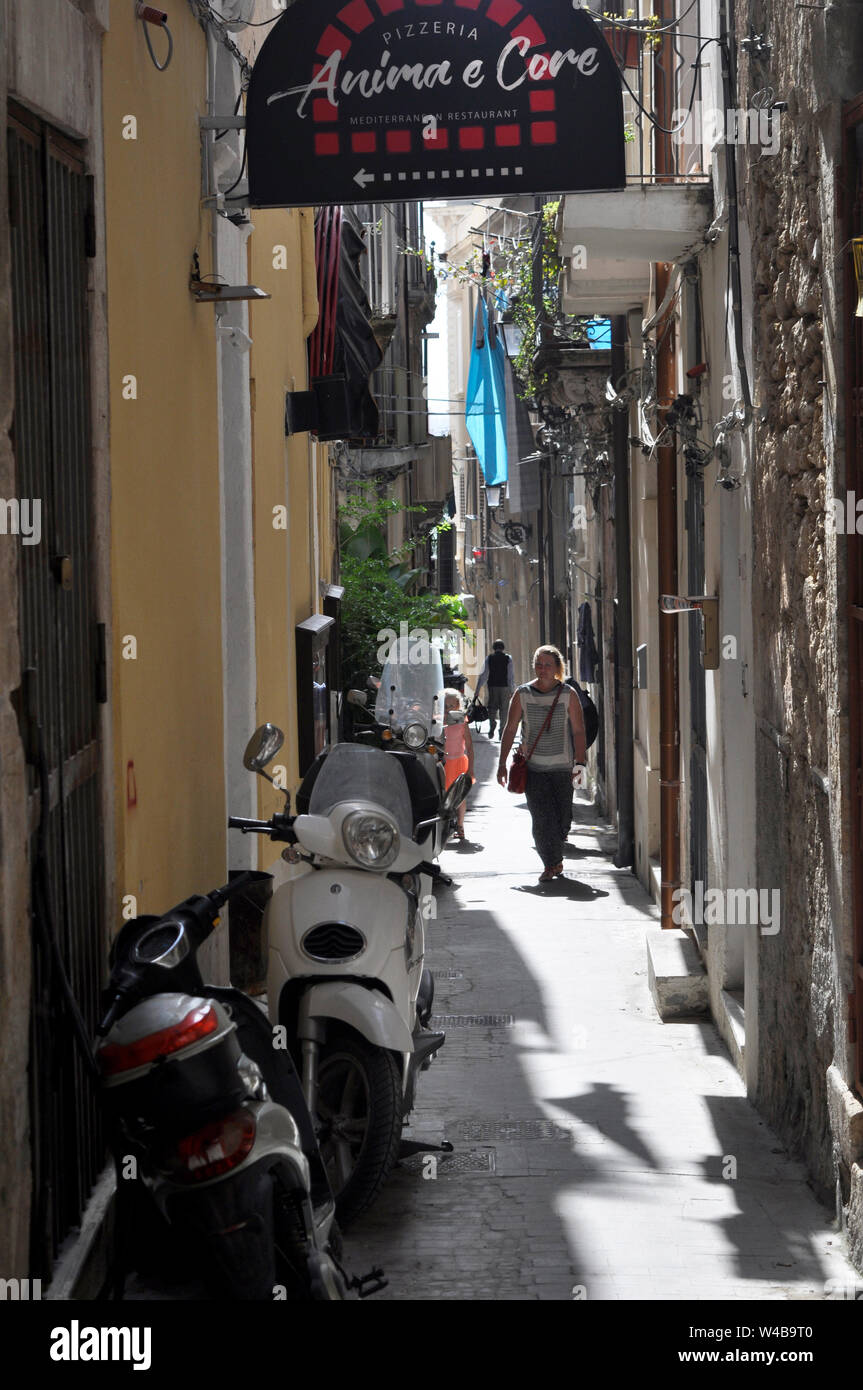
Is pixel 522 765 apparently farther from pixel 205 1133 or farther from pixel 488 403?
pixel 488 403

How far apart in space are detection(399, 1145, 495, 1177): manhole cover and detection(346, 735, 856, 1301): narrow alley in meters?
0.01

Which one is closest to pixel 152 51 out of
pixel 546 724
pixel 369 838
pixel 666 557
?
pixel 369 838

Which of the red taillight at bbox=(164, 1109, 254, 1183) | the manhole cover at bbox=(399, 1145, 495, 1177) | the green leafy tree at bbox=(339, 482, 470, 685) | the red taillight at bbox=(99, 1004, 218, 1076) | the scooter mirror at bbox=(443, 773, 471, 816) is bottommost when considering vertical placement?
the manhole cover at bbox=(399, 1145, 495, 1177)

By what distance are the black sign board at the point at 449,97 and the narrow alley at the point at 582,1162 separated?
3.46m

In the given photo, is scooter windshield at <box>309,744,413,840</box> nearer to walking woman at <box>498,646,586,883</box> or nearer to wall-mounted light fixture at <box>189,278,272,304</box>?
wall-mounted light fixture at <box>189,278,272,304</box>

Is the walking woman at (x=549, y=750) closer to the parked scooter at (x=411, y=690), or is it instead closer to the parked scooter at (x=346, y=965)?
the parked scooter at (x=411, y=690)

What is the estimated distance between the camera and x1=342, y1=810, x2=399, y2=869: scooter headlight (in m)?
5.55

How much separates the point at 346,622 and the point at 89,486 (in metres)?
11.6

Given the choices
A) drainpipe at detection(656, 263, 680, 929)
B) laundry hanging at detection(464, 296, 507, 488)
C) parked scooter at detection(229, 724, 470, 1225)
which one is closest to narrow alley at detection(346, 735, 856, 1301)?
parked scooter at detection(229, 724, 470, 1225)

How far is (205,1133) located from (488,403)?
20.7 m

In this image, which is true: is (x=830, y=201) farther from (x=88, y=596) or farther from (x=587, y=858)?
(x=587, y=858)

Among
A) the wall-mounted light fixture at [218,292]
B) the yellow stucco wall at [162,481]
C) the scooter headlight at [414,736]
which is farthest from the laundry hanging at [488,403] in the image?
the scooter headlight at [414,736]

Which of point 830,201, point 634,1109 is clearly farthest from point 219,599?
point 830,201

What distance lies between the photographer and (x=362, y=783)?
5.82 meters
